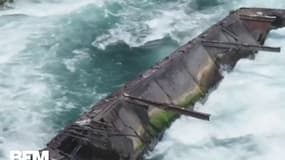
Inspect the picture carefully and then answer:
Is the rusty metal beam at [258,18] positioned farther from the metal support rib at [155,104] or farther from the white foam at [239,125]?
the metal support rib at [155,104]

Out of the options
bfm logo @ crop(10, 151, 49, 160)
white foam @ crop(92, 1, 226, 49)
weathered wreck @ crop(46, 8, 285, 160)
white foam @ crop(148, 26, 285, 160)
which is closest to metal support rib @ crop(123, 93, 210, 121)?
weathered wreck @ crop(46, 8, 285, 160)

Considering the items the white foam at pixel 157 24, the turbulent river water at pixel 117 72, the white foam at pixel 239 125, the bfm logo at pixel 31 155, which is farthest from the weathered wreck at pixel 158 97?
the white foam at pixel 157 24

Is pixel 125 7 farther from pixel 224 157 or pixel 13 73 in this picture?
pixel 224 157

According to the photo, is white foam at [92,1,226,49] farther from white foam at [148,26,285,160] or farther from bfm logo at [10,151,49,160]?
bfm logo at [10,151,49,160]

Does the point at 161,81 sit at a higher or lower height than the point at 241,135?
higher

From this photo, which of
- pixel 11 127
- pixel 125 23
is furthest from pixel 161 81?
pixel 125 23

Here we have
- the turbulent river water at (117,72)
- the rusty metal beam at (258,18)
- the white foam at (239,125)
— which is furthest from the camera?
the rusty metal beam at (258,18)
